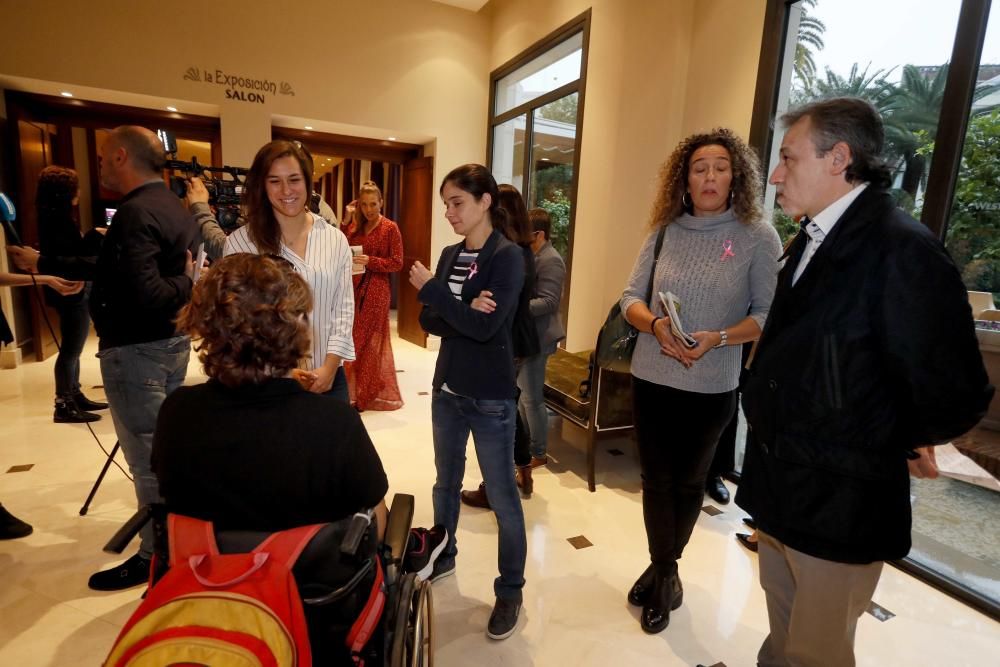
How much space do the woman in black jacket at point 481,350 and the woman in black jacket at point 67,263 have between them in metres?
2.24

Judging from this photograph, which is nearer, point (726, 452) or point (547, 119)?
point (726, 452)

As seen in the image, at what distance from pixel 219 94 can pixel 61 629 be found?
5.20m

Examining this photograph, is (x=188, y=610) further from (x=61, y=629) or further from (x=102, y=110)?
(x=102, y=110)

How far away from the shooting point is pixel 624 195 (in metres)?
4.20

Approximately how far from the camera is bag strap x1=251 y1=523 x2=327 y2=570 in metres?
0.91

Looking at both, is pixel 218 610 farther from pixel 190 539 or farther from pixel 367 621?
pixel 367 621

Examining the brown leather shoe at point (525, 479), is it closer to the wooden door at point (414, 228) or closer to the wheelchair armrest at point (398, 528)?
the wheelchair armrest at point (398, 528)

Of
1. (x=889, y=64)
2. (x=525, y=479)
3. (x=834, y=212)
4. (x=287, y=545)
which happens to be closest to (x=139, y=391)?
(x=287, y=545)

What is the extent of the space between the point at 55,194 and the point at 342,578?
3561mm

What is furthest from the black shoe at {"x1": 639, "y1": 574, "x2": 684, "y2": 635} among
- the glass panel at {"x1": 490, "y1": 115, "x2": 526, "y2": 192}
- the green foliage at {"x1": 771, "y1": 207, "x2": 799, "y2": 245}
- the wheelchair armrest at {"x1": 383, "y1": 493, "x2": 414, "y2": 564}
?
the glass panel at {"x1": 490, "y1": 115, "x2": 526, "y2": 192}

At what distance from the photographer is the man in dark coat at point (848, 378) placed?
0.98 m

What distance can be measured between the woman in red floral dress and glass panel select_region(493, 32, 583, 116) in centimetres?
229

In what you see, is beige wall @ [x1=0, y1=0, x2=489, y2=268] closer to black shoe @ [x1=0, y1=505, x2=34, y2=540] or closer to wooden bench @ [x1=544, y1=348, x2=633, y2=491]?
wooden bench @ [x1=544, y1=348, x2=633, y2=491]

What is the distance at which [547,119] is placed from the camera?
536 centimetres
